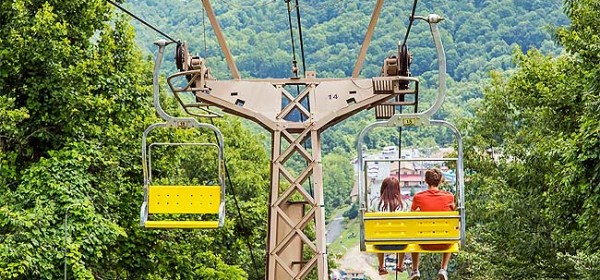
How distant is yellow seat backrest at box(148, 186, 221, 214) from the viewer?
12992 mm

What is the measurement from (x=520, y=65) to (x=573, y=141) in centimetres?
1133

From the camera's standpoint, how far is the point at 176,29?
113938 millimetres

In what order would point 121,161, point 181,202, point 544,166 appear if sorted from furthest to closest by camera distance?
point 544,166, point 121,161, point 181,202

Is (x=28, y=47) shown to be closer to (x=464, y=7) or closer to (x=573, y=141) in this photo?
(x=573, y=141)

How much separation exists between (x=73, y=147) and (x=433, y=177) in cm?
950

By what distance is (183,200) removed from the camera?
1318 cm

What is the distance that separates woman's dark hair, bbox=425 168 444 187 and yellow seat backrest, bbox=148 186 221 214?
2.95 m

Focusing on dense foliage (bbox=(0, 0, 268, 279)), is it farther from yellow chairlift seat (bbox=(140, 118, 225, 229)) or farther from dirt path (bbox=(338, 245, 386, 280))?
dirt path (bbox=(338, 245, 386, 280))

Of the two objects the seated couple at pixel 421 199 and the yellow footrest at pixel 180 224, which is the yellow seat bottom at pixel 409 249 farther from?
the yellow footrest at pixel 180 224

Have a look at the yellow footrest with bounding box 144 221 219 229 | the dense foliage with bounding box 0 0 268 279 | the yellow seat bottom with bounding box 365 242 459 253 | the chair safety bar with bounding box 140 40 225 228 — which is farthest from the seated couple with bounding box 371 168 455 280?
the dense foliage with bounding box 0 0 268 279

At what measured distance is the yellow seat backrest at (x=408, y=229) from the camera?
35.9 ft

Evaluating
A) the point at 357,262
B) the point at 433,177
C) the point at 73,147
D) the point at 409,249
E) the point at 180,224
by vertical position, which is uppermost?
the point at 73,147

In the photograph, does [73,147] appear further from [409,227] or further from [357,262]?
[357,262]

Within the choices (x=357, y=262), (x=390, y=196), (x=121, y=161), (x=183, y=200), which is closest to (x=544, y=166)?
(x=121, y=161)
